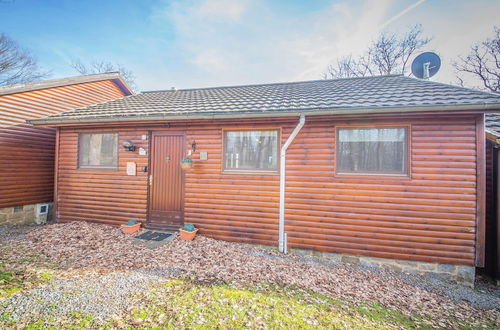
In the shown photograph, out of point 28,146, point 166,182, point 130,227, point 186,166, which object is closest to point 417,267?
point 186,166

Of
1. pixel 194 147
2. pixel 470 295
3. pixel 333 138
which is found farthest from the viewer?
pixel 194 147

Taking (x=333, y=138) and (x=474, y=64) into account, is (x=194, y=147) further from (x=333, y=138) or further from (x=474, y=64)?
(x=474, y=64)

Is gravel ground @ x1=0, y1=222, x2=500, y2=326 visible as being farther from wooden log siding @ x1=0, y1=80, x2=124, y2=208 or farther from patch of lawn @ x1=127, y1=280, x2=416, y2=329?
wooden log siding @ x1=0, y1=80, x2=124, y2=208

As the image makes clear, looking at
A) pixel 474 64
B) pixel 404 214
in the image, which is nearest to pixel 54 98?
pixel 404 214

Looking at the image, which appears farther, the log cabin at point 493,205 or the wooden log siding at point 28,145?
the wooden log siding at point 28,145

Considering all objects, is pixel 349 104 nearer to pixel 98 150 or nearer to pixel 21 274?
pixel 21 274

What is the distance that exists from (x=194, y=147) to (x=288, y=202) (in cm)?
241

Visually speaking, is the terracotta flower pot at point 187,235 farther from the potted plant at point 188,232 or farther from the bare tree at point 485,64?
the bare tree at point 485,64

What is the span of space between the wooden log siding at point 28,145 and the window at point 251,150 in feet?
19.3

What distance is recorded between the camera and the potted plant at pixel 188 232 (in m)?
4.55

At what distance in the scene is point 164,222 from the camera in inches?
204

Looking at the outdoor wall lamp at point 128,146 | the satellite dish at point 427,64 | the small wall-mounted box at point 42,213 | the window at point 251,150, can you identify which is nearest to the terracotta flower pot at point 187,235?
the window at point 251,150

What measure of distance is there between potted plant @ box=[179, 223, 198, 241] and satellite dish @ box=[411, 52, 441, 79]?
721 cm

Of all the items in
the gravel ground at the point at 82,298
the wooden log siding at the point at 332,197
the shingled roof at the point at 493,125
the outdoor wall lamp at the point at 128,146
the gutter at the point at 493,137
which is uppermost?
the shingled roof at the point at 493,125
